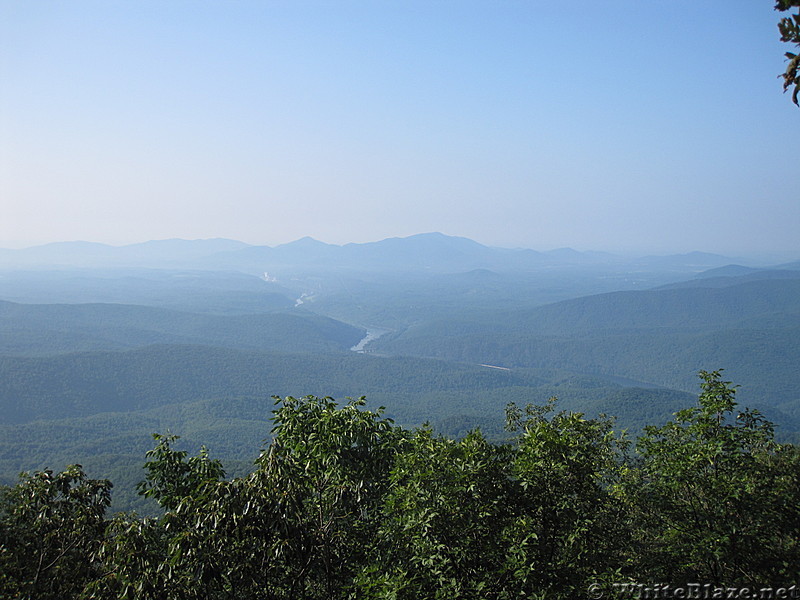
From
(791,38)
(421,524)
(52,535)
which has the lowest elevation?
(52,535)

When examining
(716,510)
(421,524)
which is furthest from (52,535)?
(716,510)

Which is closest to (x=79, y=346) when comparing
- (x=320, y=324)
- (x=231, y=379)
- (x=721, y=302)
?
(x=231, y=379)

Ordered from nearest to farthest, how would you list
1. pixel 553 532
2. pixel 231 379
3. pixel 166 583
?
pixel 166 583 < pixel 553 532 < pixel 231 379

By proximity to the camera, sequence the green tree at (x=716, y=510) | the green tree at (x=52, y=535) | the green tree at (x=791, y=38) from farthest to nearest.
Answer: the green tree at (x=52, y=535) → the green tree at (x=716, y=510) → the green tree at (x=791, y=38)

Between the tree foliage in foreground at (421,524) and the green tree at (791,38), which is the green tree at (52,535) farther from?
the green tree at (791,38)

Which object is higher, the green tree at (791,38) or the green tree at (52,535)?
the green tree at (791,38)

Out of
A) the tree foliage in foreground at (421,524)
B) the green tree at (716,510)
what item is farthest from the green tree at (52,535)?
the green tree at (716,510)

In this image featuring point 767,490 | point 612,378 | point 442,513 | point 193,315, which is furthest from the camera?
point 193,315

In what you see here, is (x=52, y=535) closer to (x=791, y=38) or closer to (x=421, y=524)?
(x=421, y=524)

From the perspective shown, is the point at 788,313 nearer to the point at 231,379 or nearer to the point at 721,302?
the point at 721,302
